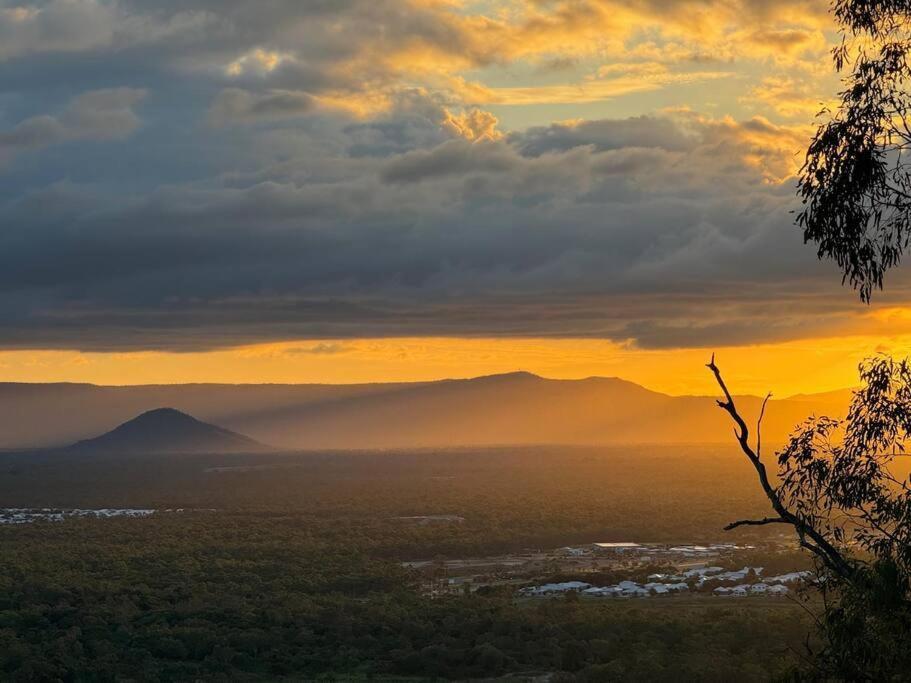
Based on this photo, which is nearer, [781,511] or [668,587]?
→ [781,511]

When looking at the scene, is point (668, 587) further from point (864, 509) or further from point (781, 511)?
point (781, 511)

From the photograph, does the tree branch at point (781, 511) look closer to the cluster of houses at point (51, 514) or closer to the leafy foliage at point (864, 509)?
the leafy foliage at point (864, 509)

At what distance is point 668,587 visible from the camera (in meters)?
77.9

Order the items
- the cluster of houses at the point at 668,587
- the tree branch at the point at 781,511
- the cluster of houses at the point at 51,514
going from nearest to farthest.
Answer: the tree branch at the point at 781,511 < the cluster of houses at the point at 668,587 < the cluster of houses at the point at 51,514

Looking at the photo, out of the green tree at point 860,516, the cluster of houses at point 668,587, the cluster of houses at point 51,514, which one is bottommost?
the cluster of houses at point 668,587

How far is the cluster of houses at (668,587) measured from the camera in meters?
75.6

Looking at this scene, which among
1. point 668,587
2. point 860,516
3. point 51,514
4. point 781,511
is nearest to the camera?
point 781,511

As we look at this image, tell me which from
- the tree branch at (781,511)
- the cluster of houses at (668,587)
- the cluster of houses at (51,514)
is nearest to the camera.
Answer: the tree branch at (781,511)

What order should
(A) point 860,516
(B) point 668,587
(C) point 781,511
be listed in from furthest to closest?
(B) point 668,587 < (A) point 860,516 < (C) point 781,511

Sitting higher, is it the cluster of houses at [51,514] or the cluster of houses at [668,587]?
the cluster of houses at [51,514]

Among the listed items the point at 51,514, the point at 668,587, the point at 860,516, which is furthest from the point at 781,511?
the point at 51,514

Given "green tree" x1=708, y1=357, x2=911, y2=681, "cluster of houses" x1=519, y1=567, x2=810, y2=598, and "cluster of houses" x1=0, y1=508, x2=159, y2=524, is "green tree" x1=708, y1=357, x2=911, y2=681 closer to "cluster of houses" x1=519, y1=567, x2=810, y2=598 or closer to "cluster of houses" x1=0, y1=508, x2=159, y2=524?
"cluster of houses" x1=519, y1=567, x2=810, y2=598

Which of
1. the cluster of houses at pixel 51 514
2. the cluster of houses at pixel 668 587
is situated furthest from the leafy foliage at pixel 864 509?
the cluster of houses at pixel 51 514

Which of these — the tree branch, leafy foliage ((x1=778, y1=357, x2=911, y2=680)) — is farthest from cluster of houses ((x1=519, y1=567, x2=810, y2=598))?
the tree branch
